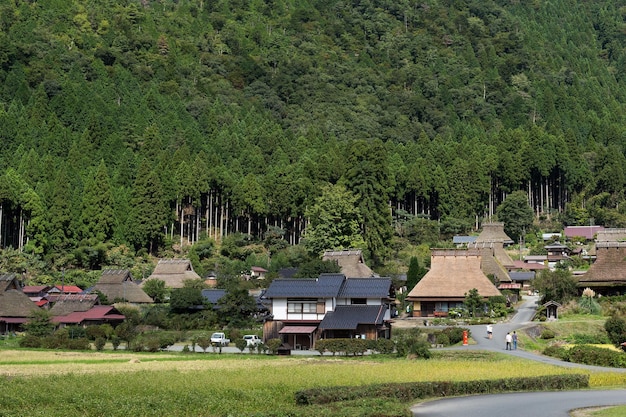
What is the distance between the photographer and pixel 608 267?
6125 centimetres

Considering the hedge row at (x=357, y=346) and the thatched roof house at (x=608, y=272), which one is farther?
the thatched roof house at (x=608, y=272)

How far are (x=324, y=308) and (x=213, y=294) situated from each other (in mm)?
13821

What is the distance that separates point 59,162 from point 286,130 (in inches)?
1358

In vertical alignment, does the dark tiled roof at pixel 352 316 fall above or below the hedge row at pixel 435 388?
above

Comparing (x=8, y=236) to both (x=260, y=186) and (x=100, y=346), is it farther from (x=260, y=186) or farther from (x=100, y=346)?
(x=100, y=346)

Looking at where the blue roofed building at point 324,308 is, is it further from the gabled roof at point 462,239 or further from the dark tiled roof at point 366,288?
the gabled roof at point 462,239

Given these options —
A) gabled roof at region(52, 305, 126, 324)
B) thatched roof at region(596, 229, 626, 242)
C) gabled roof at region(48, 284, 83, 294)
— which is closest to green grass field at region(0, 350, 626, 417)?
gabled roof at region(52, 305, 126, 324)

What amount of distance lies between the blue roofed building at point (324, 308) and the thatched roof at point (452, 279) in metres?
7.91

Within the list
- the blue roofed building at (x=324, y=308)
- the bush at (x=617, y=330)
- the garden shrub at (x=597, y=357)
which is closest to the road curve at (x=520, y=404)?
the garden shrub at (x=597, y=357)

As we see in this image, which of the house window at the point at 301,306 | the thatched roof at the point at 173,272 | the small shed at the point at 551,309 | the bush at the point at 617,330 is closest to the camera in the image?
the bush at the point at 617,330

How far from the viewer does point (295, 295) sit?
5300 cm

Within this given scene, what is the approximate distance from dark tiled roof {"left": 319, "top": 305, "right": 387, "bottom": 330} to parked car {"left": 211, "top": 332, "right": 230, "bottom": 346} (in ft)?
18.4

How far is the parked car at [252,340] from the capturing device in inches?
1937

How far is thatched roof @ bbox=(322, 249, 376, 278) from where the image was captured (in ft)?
224
